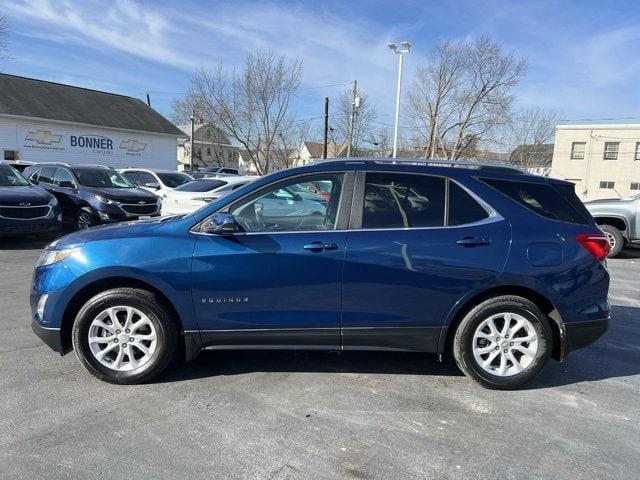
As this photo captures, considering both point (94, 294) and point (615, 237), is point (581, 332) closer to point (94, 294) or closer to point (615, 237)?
point (94, 294)

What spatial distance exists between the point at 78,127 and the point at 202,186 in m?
25.3

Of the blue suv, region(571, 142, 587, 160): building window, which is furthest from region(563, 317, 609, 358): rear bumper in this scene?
region(571, 142, 587, 160): building window

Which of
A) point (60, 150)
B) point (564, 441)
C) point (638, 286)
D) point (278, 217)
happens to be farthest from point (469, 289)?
point (60, 150)

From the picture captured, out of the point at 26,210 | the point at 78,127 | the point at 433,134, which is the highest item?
the point at 433,134

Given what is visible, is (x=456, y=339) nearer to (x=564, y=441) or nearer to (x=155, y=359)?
(x=564, y=441)

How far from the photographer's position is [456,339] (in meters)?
3.86

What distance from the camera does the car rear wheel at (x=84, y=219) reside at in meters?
11.3

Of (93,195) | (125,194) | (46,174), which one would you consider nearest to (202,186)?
(125,194)

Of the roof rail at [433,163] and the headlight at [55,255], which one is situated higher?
the roof rail at [433,163]

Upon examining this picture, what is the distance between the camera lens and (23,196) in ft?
31.4

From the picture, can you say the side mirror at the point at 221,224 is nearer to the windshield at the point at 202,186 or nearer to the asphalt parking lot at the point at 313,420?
the asphalt parking lot at the point at 313,420

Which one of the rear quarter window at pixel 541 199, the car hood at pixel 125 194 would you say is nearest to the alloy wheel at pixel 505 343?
the rear quarter window at pixel 541 199

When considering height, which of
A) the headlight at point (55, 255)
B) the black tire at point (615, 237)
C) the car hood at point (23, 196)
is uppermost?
the car hood at point (23, 196)

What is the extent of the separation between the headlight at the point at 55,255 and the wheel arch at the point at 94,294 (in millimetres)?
285
